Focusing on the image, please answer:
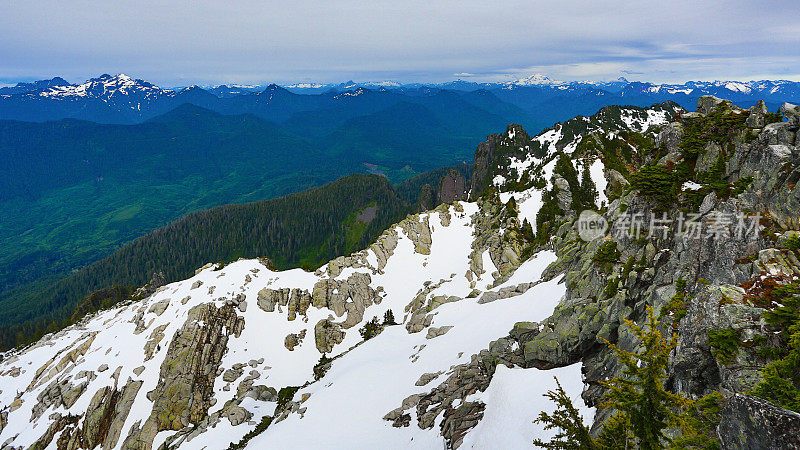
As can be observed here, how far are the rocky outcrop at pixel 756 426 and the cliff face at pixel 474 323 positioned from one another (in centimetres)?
4

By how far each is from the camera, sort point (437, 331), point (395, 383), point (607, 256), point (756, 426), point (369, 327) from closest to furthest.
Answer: point (756, 426)
point (607, 256)
point (395, 383)
point (437, 331)
point (369, 327)

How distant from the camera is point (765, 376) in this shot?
24.3ft

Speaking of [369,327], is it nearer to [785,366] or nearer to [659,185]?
[659,185]

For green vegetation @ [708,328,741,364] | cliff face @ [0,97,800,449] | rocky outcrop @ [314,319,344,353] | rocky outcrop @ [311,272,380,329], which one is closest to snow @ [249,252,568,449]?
cliff face @ [0,97,800,449]

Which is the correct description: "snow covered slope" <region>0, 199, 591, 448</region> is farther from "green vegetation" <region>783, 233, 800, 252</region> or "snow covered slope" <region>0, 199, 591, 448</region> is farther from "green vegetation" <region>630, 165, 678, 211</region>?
"green vegetation" <region>630, 165, 678, 211</region>

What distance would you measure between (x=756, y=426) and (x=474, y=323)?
31.8 metres

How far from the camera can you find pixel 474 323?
121 feet

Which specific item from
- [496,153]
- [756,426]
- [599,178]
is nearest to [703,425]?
[756,426]

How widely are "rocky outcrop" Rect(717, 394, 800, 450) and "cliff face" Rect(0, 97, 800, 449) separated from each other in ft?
0.12

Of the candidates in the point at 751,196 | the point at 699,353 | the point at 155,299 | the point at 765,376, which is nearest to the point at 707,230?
the point at 751,196

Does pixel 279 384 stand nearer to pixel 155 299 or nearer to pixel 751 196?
pixel 155 299

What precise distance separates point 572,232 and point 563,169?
157 feet

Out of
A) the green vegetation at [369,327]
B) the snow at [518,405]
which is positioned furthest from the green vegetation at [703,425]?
the green vegetation at [369,327]

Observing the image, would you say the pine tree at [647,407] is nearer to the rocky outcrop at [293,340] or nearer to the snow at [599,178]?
the rocky outcrop at [293,340]
